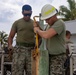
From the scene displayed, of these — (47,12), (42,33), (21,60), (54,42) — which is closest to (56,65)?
(54,42)

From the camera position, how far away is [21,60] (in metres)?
5.30

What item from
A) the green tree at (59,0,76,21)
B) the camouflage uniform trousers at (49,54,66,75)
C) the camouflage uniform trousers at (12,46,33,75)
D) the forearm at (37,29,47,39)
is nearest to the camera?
the forearm at (37,29,47,39)

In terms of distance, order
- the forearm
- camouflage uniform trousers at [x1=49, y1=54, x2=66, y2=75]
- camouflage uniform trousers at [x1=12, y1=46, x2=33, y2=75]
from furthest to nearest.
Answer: camouflage uniform trousers at [x1=12, y1=46, x2=33, y2=75] → camouflage uniform trousers at [x1=49, y1=54, x2=66, y2=75] → the forearm

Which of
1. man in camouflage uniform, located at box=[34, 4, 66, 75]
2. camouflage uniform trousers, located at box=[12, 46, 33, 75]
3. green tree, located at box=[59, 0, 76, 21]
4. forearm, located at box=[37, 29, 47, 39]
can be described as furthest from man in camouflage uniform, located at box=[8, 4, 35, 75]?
green tree, located at box=[59, 0, 76, 21]

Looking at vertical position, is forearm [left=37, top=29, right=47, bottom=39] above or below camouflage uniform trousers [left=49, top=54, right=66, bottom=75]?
above

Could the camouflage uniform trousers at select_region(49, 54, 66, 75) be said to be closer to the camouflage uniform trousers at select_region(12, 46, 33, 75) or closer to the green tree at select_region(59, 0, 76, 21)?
the camouflage uniform trousers at select_region(12, 46, 33, 75)

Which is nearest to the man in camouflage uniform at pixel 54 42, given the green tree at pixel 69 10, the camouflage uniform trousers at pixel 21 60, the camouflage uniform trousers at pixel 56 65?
the camouflage uniform trousers at pixel 56 65

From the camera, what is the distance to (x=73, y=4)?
33.9 metres

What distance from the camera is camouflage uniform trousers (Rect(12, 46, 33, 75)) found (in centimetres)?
529

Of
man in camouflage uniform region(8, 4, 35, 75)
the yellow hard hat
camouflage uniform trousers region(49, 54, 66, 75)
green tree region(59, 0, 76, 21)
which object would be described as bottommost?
camouflage uniform trousers region(49, 54, 66, 75)

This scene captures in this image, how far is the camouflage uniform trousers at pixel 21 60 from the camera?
17.3ft

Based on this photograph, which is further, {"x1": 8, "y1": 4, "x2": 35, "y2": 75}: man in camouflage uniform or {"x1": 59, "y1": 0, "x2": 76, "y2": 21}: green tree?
{"x1": 59, "y1": 0, "x2": 76, "y2": 21}: green tree

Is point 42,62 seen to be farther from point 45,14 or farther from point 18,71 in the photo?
point 18,71

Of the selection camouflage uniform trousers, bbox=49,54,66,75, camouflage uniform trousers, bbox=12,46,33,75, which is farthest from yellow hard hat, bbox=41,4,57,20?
camouflage uniform trousers, bbox=12,46,33,75
